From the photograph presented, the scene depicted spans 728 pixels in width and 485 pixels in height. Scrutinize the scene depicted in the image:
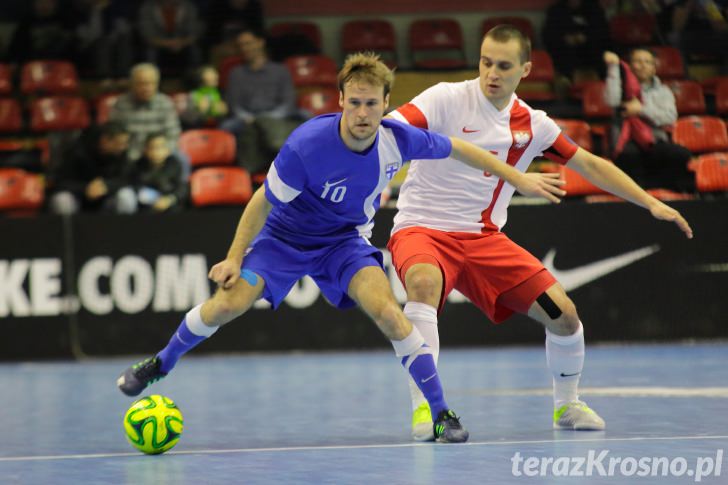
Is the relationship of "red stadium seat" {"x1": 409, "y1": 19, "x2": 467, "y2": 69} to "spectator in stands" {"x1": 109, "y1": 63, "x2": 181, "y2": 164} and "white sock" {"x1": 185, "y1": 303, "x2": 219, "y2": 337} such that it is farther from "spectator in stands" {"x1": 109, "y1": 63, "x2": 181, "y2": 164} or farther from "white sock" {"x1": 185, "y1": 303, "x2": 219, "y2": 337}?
"white sock" {"x1": 185, "y1": 303, "x2": 219, "y2": 337}

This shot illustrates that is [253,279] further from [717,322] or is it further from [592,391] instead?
[717,322]

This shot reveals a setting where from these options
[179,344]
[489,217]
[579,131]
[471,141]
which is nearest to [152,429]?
[179,344]

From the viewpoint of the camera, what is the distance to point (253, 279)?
5781 mm

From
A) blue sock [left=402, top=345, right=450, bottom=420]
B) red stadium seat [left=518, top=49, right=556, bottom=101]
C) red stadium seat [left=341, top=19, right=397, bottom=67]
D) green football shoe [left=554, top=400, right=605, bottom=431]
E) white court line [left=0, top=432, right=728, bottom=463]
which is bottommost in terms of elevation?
white court line [left=0, top=432, right=728, bottom=463]

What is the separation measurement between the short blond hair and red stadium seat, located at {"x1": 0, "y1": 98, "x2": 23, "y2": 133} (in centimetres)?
777

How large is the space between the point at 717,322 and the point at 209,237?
456 centimetres

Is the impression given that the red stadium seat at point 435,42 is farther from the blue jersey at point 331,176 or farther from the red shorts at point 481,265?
the blue jersey at point 331,176

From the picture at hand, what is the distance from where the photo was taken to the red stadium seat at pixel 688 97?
11727 millimetres

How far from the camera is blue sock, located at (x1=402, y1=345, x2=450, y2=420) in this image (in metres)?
5.68

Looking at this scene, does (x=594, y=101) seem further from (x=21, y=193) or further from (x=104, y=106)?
(x=21, y=193)

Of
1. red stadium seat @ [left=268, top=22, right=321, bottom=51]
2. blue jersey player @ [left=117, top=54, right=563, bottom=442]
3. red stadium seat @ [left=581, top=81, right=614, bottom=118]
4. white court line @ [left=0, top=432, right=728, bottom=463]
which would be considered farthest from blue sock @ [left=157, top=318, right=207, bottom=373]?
red stadium seat @ [left=268, top=22, right=321, bottom=51]

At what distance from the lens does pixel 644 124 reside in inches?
443

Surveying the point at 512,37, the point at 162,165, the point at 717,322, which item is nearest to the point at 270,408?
the point at 512,37

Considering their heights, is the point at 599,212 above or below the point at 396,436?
above
